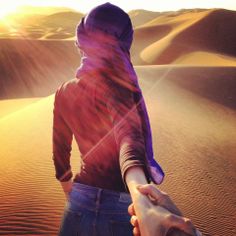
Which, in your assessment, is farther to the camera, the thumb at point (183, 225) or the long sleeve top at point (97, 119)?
the long sleeve top at point (97, 119)

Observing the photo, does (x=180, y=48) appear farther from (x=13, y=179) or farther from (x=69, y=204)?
(x=69, y=204)

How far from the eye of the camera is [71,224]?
6.36ft

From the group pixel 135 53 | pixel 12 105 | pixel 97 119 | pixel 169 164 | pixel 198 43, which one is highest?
pixel 97 119

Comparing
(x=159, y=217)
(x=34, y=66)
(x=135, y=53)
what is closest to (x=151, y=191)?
(x=159, y=217)

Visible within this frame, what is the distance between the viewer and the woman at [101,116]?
5.45 feet

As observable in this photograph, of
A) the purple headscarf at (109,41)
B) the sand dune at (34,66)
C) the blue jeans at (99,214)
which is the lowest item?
the sand dune at (34,66)

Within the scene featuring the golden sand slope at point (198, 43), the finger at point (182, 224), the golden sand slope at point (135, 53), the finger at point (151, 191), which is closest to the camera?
the finger at point (182, 224)

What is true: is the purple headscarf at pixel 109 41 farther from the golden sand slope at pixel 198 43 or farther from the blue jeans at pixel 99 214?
the golden sand slope at pixel 198 43

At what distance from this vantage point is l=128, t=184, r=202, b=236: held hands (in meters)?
0.92

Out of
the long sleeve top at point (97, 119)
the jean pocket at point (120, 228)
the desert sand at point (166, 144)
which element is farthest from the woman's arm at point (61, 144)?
the desert sand at point (166, 144)

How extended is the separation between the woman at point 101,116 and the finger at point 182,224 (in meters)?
0.64

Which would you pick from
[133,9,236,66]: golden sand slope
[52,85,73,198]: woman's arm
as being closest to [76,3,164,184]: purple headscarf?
[52,85,73,198]: woman's arm

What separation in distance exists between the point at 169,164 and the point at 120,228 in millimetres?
8049

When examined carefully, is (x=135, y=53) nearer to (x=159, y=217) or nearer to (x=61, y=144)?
(x=61, y=144)
